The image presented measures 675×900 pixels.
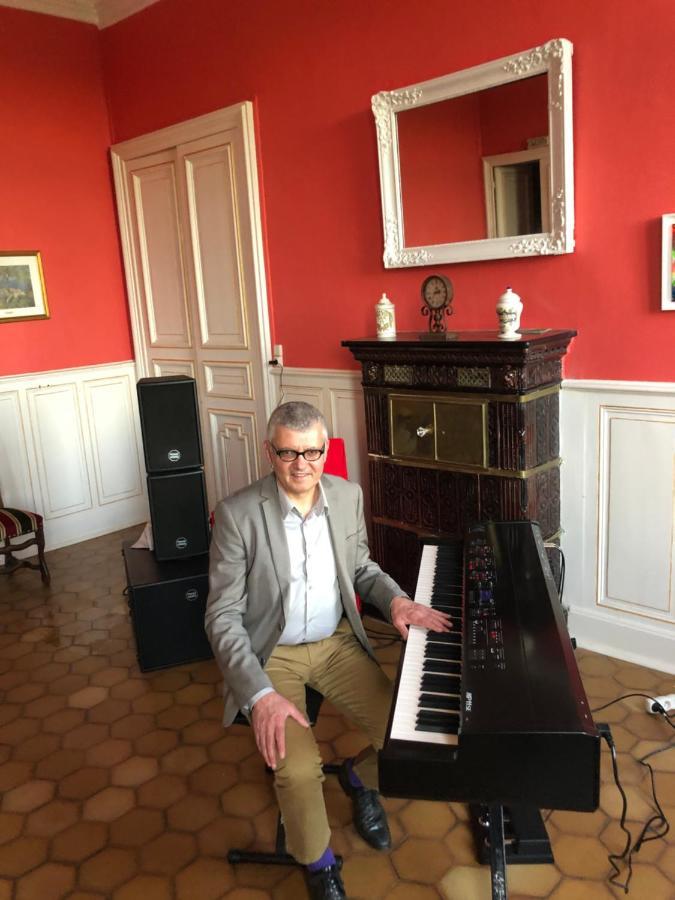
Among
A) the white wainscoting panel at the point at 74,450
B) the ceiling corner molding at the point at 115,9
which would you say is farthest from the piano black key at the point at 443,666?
the ceiling corner molding at the point at 115,9

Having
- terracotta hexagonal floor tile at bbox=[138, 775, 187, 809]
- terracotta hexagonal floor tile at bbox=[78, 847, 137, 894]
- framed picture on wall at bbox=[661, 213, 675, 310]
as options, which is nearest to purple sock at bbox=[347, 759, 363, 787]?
terracotta hexagonal floor tile at bbox=[138, 775, 187, 809]

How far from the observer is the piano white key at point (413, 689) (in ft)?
4.64

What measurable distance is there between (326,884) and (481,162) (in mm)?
2639

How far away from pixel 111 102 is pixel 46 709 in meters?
3.83

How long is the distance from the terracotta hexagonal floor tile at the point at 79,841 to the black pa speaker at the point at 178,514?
3.86ft

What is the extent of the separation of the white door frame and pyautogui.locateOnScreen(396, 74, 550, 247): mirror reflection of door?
1.05m

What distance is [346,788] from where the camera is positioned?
7.66 ft

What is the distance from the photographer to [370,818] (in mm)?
2176

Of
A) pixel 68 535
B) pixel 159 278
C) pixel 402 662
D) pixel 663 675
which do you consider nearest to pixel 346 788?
pixel 402 662

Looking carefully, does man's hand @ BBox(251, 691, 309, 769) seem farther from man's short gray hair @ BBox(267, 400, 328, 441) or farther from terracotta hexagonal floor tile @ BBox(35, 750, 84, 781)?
terracotta hexagonal floor tile @ BBox(35, 750, 84, 781)

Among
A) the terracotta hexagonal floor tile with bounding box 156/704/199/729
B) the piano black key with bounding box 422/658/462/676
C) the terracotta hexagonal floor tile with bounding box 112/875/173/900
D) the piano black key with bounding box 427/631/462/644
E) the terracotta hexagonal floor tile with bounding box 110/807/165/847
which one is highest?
the piano black key with bounding box 427/631/462/644

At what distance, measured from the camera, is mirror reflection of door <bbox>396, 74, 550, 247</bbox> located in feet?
9.42

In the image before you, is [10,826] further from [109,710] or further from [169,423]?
[169,423]

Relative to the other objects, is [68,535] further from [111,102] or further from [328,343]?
[111,102]
